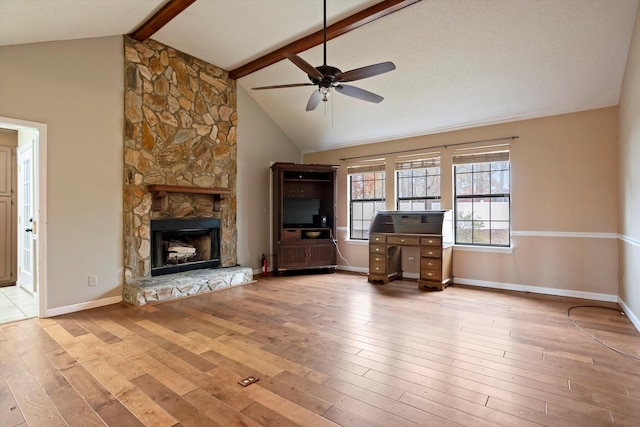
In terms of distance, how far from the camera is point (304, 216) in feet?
21.1

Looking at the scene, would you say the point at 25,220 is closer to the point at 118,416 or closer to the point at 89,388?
Result: the point at 89,388

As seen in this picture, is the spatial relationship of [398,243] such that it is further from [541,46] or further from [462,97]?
[541,46]

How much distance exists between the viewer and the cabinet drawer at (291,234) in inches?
239

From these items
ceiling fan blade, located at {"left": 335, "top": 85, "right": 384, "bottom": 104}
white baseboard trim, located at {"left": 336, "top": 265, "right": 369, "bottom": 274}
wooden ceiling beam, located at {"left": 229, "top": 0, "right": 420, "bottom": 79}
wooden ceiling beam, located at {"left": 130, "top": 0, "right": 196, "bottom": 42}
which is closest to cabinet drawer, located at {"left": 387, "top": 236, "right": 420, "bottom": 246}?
white baseboard trim, located at {"left": 336, "top": 265, "right": 369, "bottom": 274}

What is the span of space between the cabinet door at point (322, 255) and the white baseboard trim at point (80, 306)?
10.3ft

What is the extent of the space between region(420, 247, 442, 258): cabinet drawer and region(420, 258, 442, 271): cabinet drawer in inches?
2.4

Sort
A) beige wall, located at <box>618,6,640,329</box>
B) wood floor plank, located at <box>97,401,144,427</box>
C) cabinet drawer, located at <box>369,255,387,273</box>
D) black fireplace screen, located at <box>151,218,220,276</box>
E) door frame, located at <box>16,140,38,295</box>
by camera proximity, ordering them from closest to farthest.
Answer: wood floor plank, located at <box>97,401,144,427</box> < beige wall, located at <box>618,6,640,329</box> < door frame, located at <box>16,140,38,295</box> < black fireplace screen, located at <box>151,218,220,276</box> < cabinet drawer, located at <box>369,255,387,273</box>

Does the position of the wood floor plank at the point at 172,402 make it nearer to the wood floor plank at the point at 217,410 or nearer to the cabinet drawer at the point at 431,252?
the wood floor plank at the point at 217,410

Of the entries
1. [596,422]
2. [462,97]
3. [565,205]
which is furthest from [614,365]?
[462,97]

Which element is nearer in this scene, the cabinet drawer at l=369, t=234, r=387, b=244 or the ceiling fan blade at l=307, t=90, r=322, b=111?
the ceiling fan blade at l=307, t=90, r=322, b=111

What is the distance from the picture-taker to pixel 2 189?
203 inches

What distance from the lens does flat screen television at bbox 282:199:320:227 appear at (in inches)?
245

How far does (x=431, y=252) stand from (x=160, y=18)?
15.7 feet

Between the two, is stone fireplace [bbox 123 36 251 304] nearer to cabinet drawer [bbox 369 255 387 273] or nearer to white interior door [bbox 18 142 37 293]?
white interior door [bbox 18 142 37 293]
